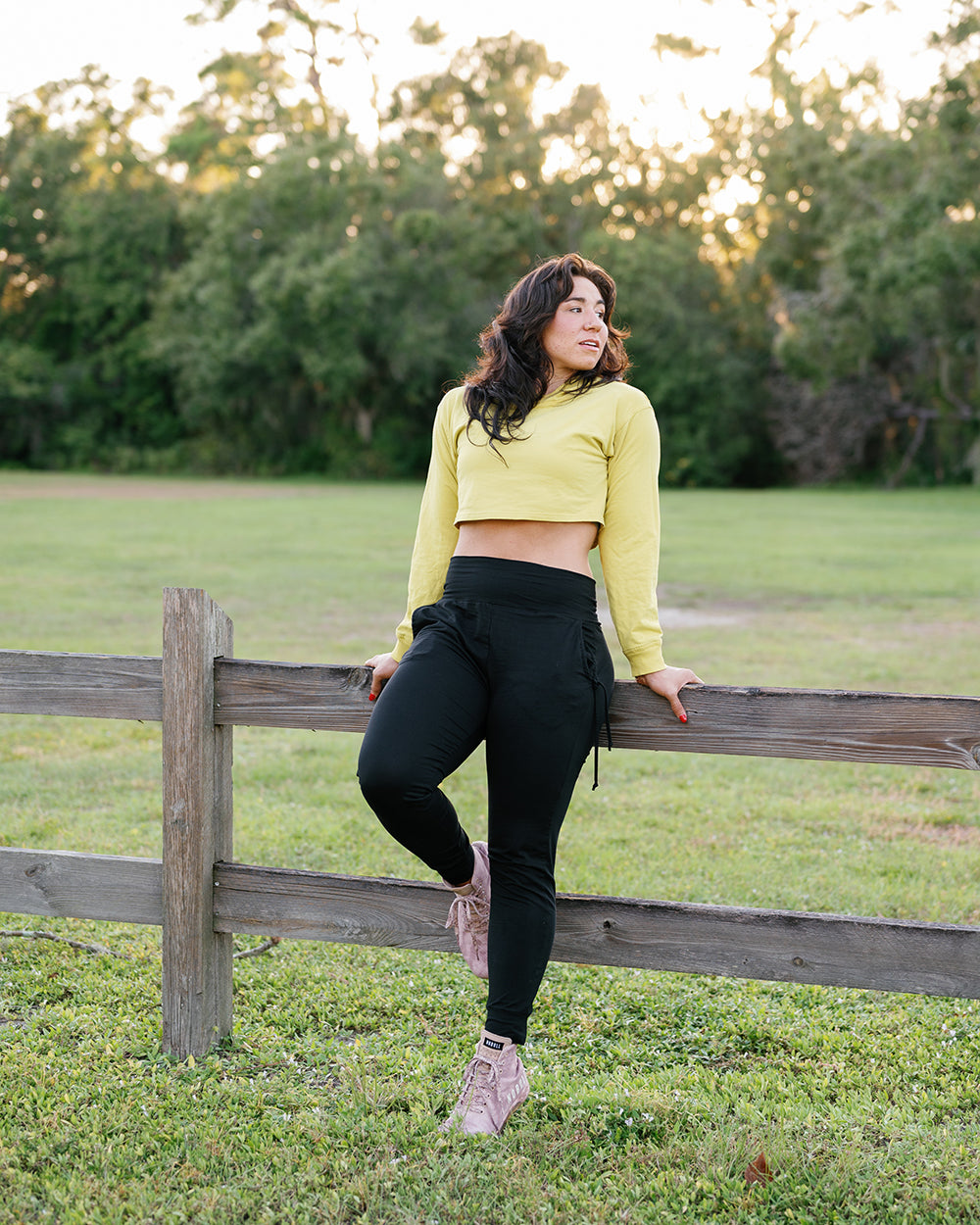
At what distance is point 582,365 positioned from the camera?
3168 millimetres

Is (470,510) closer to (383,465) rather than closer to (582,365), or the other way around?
(582,365)

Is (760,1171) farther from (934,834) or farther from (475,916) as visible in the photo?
(934,834)

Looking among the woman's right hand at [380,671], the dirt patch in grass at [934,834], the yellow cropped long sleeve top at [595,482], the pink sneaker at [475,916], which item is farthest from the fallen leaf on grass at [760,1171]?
the dirt patch in grass at [934,834]

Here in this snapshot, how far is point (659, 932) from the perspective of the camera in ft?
10.2

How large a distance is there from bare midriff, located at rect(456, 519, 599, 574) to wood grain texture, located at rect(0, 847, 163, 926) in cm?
129

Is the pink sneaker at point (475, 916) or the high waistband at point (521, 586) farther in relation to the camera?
the pink sneaker at point (475, 916)

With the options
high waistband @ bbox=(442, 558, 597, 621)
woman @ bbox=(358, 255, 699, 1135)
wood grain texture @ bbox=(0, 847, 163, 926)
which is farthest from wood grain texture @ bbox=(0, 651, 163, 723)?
high waistband @ bbox=(442, 558, 597, 621)

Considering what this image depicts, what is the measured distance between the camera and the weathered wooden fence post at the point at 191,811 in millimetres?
3229

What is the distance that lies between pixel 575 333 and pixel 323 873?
5.20 feet

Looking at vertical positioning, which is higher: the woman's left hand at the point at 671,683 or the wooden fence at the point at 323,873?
the woman's left hand at the point at 671,683

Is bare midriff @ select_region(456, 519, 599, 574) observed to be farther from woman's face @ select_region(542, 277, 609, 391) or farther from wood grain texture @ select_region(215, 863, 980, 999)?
wood grain texture @ select_region(215, 863, 980, 999)

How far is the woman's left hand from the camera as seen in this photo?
299cm

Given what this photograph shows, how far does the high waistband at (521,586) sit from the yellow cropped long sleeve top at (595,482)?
0.10 metres

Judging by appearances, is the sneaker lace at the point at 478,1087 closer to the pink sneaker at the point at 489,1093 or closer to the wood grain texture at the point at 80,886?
the pink sneaker at the point at 489,1093
